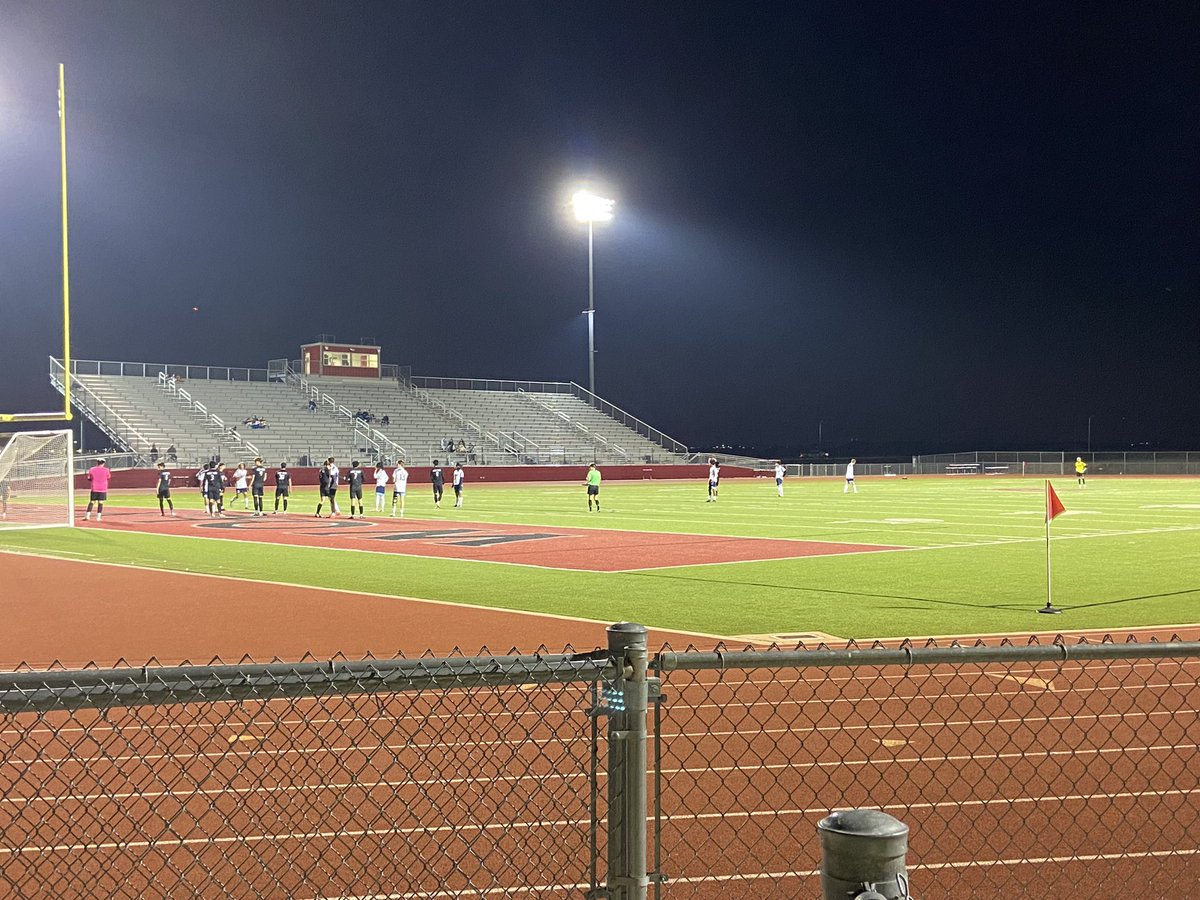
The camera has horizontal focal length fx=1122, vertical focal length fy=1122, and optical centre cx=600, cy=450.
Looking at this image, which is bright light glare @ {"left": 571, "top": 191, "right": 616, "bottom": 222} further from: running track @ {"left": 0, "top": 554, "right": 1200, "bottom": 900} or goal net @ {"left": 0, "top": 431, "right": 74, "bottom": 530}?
running track @ {"left": 0, "top": 554, "right": 1200, "bottom": 900}

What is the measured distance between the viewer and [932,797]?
19.2ft

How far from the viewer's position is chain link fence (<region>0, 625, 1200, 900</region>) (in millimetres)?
3311

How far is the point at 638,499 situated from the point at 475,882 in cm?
3936

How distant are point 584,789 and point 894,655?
2.84 metres

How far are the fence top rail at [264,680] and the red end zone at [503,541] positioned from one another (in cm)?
1469

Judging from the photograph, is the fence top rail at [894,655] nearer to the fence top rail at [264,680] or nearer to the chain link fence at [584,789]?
the chain link fence at [584,789]

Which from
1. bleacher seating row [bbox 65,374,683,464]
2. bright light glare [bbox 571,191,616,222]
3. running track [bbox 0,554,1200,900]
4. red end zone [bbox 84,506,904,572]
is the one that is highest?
bright light glare [bbox 571,191,616,222]

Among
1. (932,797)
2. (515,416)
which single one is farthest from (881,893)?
(515,416)

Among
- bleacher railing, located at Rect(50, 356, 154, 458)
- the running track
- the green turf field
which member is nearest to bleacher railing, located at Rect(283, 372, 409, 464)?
bleacher railing, located at Rect(50, 356, 154, 458)

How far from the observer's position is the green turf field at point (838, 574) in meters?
12.7

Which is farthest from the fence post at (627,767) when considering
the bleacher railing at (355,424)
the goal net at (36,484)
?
the bleacher railing at (355,424)

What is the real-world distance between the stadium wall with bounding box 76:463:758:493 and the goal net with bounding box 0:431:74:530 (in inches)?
722

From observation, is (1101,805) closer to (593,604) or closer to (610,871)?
(610,871)

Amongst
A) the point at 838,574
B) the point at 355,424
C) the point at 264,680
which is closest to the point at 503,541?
the point at 838,574
